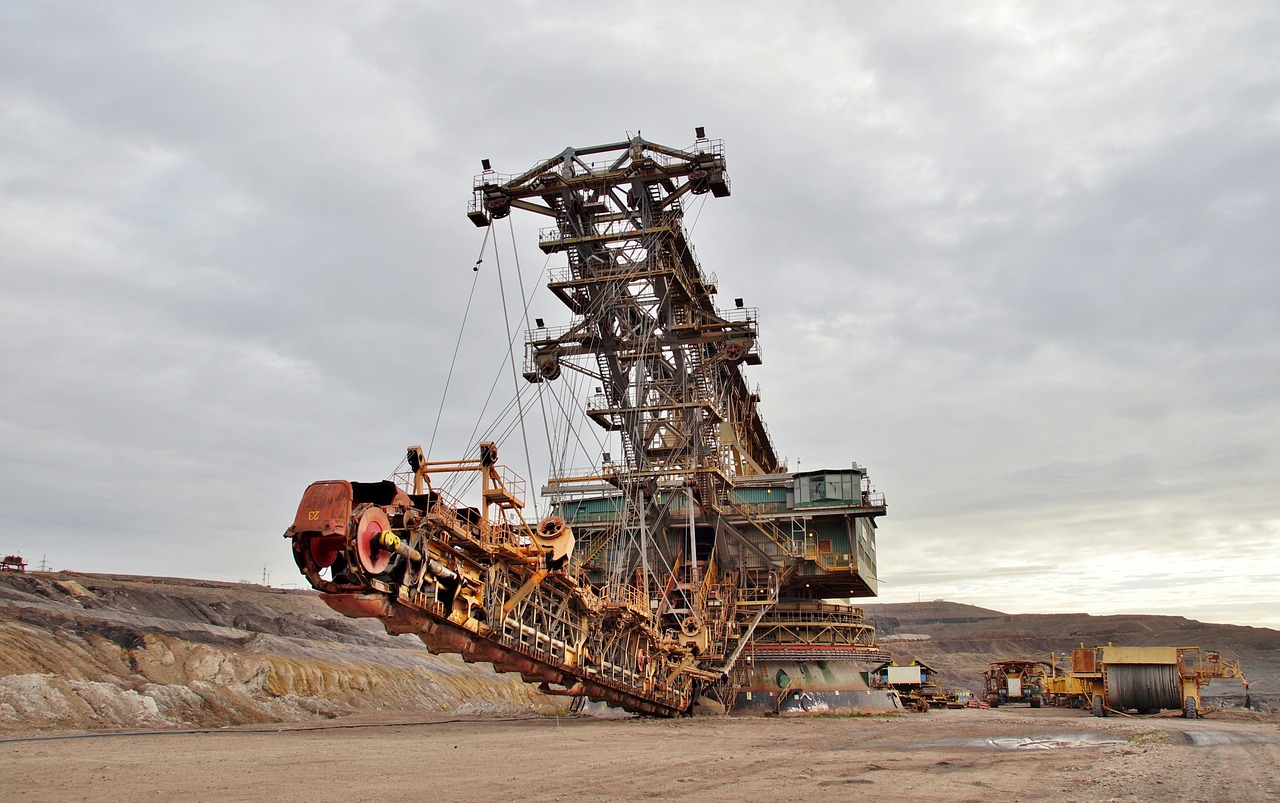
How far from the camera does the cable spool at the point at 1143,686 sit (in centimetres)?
3203

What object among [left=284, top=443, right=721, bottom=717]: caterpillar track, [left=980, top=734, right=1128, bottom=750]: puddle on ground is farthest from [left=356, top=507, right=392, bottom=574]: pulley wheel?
[left=980, top=734, right=1128, bottom=750]: puddle on ground

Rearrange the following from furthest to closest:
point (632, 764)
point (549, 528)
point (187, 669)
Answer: point (187, 669), point (549, 528), point (632, 764)

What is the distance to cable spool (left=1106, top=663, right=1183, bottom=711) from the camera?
32.0m

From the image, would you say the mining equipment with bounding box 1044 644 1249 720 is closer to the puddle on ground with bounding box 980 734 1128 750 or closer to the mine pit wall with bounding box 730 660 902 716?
the mine pit wall with bounding box 730 660 902 716

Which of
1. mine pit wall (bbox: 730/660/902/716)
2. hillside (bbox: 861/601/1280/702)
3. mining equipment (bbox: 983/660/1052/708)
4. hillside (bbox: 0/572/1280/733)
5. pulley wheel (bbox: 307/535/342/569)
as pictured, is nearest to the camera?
pulley wheel (bbox: 307/535/342/569)

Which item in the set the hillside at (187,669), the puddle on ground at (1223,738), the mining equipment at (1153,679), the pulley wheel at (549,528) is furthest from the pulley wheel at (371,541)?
the mining equipment at (1153,679)

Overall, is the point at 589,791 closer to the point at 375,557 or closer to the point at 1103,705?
the point at 375,557

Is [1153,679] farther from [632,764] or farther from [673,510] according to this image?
[632,764]

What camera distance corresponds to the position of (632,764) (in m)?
13.7

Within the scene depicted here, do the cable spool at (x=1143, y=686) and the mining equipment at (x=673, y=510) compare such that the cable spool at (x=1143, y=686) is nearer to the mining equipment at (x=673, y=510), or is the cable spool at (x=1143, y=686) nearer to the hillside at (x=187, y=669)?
the mining equipment at (x=673, y=510)

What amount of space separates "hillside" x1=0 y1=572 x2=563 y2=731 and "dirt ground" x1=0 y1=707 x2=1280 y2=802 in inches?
187

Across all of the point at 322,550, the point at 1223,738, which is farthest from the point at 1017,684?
the point at 322,550

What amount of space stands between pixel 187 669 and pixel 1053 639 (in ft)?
371

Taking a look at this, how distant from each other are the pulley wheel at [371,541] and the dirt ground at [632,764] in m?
2.87
